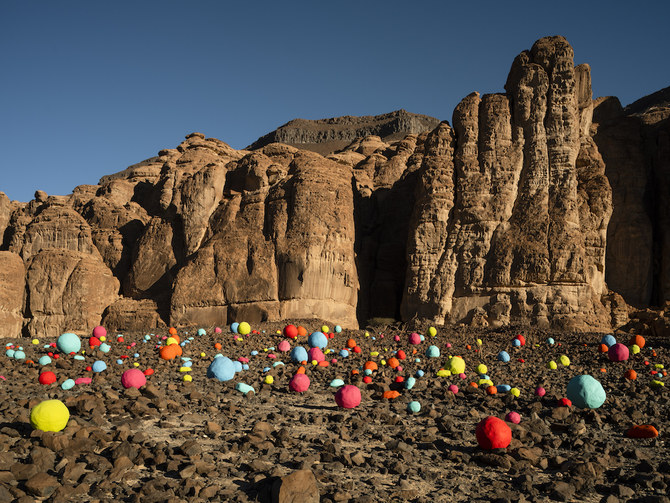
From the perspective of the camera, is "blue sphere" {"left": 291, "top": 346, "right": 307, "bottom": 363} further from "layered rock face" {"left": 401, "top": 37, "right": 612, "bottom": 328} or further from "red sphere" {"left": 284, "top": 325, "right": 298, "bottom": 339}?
"layered rock face" {"left": 401, "top": 37, "right": 612, "bottom": 328}

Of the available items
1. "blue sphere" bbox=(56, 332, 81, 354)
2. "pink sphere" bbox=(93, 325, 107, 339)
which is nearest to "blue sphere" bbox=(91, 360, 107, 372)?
"blue sphere" bbox=(56, 332, 81, 354)

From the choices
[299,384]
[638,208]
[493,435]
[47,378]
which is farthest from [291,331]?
[638,208]

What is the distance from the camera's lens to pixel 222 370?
10438mm

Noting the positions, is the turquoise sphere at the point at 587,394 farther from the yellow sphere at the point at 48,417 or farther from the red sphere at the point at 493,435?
the yellow sphere at the point at 48,417

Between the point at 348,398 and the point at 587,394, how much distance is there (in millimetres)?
3723

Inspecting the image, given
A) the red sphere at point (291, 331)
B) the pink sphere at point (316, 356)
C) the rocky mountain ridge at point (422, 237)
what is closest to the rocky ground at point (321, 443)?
the pink sphere at point (316, 356)

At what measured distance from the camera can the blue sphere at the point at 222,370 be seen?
34.2ft

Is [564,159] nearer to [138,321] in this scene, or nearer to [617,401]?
[617,401]

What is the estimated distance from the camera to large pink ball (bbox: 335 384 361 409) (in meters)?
8.35

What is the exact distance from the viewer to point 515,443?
6355mm

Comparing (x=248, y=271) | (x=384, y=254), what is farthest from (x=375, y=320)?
(x=248, y=271)

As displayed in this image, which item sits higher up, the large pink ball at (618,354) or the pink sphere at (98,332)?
the pink sphere at (98,332)

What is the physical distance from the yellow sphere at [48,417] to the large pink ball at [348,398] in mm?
3895

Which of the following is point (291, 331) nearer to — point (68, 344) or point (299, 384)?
point (68, 344)
